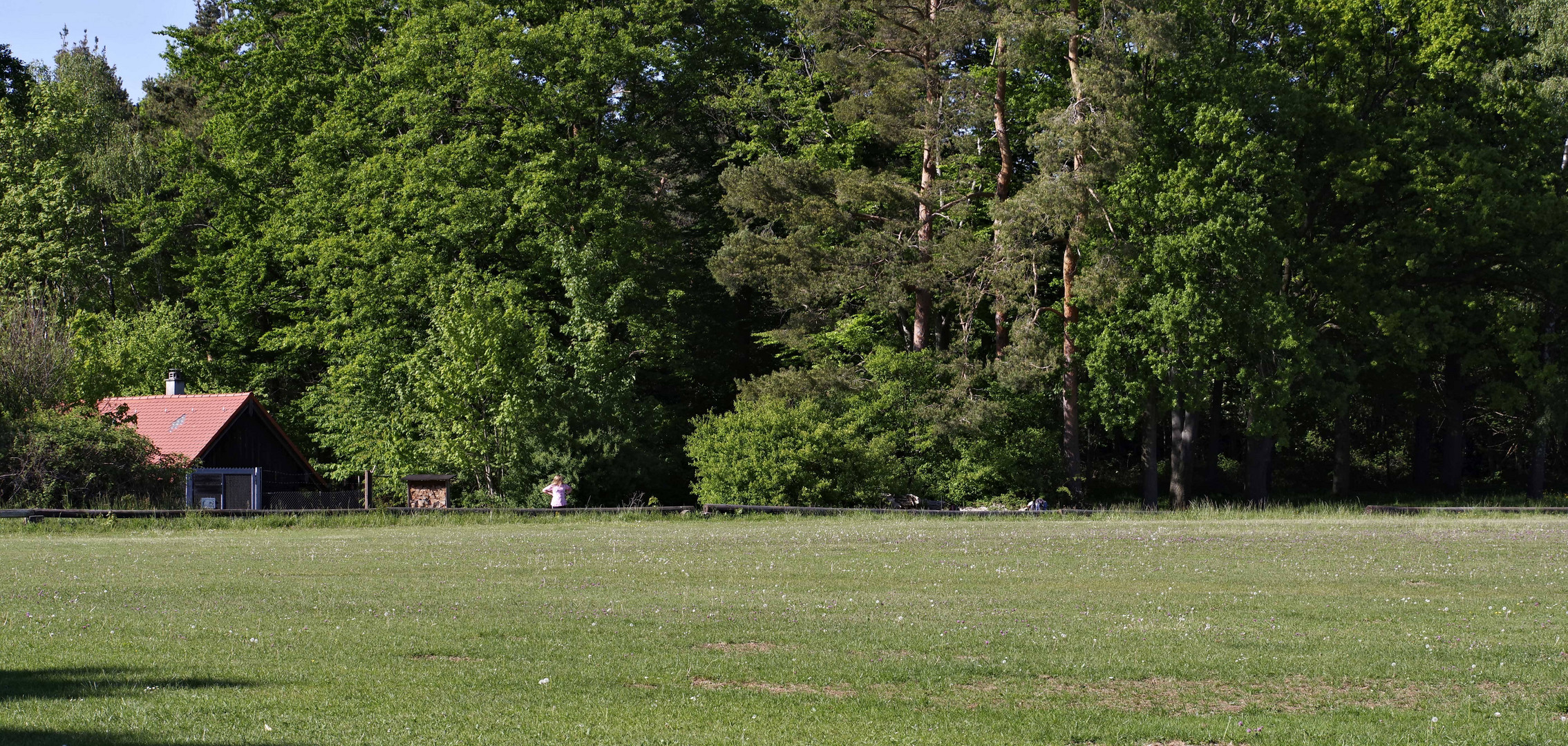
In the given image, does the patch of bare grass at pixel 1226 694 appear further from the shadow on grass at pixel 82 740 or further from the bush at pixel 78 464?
the bush at pixel 78 464

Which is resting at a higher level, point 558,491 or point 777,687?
point 558,491

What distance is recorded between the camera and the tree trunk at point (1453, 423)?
175ft

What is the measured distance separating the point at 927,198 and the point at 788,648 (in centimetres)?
3601

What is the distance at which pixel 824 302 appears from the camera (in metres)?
53.2

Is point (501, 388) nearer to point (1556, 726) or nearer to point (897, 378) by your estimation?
point (897, 378)

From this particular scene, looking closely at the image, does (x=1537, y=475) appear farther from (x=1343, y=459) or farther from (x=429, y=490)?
(x=429, y=490)

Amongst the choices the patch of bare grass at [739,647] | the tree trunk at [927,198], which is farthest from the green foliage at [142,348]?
the patch of bare grass at [739,647]

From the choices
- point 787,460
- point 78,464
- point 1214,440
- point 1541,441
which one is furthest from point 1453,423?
point 78,464

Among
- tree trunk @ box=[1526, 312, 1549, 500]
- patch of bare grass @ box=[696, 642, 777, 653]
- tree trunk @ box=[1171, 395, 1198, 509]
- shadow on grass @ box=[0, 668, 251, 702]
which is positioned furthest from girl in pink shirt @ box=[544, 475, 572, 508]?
tree trunk @ box=[1526, 312, 1549, 500]

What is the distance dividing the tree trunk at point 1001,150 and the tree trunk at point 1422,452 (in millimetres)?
21267

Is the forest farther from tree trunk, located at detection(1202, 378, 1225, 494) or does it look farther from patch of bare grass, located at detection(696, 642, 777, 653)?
patch of bare grass, located at detection(696, 642, 777, 653)

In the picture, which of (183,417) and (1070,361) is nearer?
(1070,361)

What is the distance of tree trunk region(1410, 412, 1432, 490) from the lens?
5822 cm

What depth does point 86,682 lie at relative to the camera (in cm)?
1002
